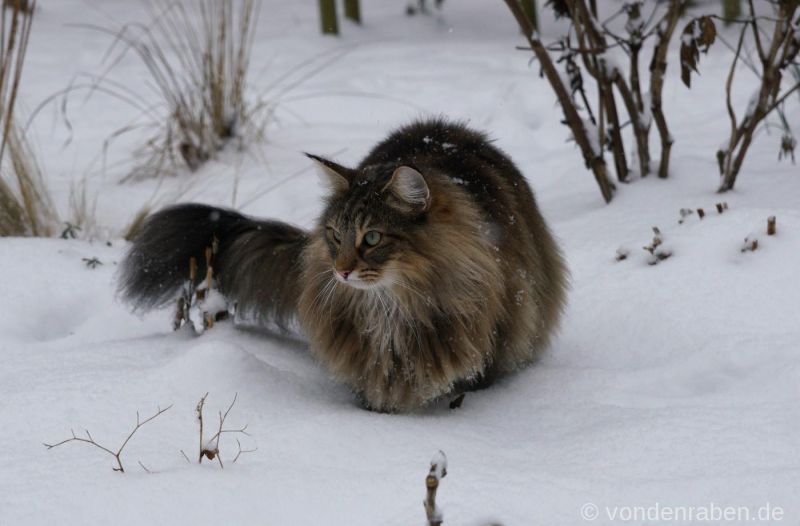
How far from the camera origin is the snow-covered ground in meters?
1.98

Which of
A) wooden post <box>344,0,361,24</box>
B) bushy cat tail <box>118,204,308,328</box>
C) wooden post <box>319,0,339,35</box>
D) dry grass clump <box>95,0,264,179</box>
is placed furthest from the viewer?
wooden post <box>344,0,361,24</box>

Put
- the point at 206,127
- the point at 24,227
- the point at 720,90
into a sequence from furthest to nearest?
the point at 720,90 → the point at 206,127 → the point at 24,227

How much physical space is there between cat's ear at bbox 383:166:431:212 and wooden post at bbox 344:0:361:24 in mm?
6218

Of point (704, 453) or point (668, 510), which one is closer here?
point (668, 510)

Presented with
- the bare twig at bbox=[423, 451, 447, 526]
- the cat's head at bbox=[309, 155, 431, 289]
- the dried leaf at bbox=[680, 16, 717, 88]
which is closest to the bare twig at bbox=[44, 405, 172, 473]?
the cat's head at bbox=[309, 155, 431, 289]

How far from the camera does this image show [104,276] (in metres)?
3.74

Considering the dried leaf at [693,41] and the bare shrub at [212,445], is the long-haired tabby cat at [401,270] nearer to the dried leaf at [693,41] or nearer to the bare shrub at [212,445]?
the bare shrub at [212,445]

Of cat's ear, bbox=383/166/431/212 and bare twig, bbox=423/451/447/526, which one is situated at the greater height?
cat's ear, bbox=383/166/431/212

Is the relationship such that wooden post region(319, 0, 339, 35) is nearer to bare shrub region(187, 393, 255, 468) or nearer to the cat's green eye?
the cat's green eye

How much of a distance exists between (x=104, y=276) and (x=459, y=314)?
170 cm

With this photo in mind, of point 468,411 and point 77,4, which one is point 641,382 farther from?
point 77,4

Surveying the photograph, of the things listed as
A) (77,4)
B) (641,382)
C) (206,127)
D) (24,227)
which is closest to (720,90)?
(206,127)

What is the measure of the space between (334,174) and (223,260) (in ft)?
2.29

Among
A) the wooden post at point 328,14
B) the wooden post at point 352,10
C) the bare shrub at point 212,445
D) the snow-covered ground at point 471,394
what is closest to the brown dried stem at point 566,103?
the snow-covered ground at point 471,394
